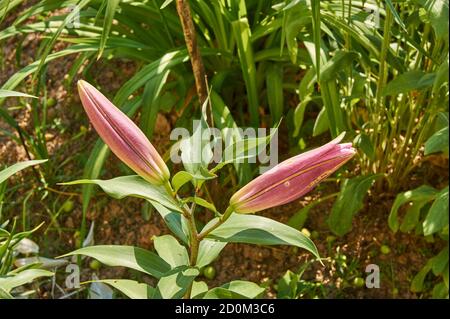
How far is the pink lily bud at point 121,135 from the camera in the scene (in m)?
1.10

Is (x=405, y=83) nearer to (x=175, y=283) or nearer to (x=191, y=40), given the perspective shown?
(x=191, y=40)

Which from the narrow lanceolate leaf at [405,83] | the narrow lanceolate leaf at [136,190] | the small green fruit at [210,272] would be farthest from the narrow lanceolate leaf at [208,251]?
the small green fruit at [210,272]

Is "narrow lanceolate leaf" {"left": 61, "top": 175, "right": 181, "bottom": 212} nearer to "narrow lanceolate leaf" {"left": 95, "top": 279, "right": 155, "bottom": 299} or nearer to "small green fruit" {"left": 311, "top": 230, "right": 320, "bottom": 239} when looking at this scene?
"narrow lanceolate leaf" {"left": 95, "top": 279, "right": 155, "bottom": 299}

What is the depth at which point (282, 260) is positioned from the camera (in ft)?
6.58

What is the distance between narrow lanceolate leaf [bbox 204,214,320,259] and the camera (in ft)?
3.80

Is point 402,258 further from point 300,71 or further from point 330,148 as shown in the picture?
point 330,148

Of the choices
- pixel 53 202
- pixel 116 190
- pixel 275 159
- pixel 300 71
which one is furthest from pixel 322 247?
pixel 116 190

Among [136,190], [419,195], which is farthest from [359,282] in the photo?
[136,190]

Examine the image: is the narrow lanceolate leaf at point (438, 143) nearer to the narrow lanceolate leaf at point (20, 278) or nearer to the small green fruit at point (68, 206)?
the narrow lanceolate leaf at point (20, 278)

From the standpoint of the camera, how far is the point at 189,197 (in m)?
1.16

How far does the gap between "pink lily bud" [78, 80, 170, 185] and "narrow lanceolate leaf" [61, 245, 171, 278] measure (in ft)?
0.47

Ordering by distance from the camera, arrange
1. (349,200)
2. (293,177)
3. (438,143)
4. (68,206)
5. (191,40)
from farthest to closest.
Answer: (68,206), (349,200), (191,40), (438,143), (293,177)

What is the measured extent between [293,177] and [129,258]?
285mm

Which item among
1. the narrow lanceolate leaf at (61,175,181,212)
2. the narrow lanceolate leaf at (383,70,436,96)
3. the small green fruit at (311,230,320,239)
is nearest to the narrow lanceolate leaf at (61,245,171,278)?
the narrow lanceolate leaf at (61,175,181,212)
